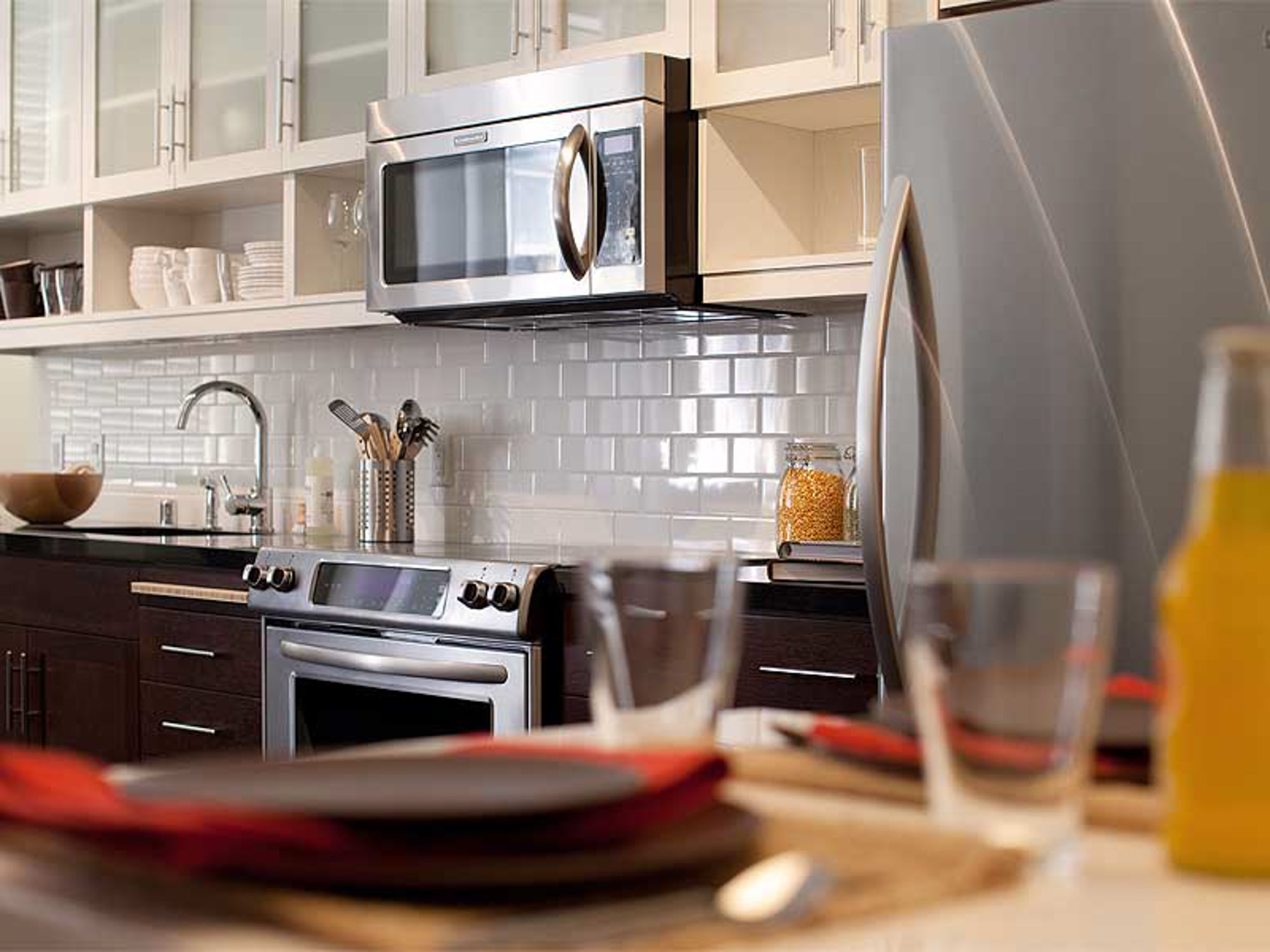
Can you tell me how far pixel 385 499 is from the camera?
4.13 metres

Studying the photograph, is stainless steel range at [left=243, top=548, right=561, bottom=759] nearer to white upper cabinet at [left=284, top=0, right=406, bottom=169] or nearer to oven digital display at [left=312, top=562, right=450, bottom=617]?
oven digital display at [left=312, top=562, right=450, bottom=617]

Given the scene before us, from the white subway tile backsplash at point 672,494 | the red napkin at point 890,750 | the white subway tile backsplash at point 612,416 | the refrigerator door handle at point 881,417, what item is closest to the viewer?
the red napkin at point 890,750

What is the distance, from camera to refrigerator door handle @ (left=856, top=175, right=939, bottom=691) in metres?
2.44

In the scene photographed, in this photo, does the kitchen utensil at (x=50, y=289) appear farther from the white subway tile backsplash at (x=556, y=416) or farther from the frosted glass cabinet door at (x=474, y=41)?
the frosted glass cabinet door at (x=474, y=41)

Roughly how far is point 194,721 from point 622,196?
1.48 meters

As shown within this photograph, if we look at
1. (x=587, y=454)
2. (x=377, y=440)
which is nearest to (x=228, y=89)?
(x=377, y=440)

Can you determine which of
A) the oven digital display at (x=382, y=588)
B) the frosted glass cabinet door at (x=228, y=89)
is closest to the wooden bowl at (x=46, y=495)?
the frosted glass cabinet door at (x=228, y=89)

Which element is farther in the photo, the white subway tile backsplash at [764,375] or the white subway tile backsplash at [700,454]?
the white subway tile backsplash at [700,454]

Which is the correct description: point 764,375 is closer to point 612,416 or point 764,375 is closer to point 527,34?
point 612,416

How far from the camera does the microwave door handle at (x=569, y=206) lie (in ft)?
10.9

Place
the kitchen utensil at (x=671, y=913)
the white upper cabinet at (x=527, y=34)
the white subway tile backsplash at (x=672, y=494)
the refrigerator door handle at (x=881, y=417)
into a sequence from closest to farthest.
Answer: the kitchen utensil at (x=671, y=913)
the refrigerator door handle at (x=881, y=417)
the white upper cabinet at (x=527, y=34)
the white subway tile backsplash at (x=672, y=494)

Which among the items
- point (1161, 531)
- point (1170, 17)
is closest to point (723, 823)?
point (1161, 531)

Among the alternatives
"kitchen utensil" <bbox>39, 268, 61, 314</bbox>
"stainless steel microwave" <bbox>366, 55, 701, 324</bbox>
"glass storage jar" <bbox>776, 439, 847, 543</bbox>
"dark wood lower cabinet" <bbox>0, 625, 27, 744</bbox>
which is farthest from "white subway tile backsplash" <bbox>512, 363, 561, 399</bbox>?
"kitchen utensil" <bbox>39, 268, 61, 314</bbox>

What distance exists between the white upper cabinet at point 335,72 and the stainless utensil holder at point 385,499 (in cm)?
71
